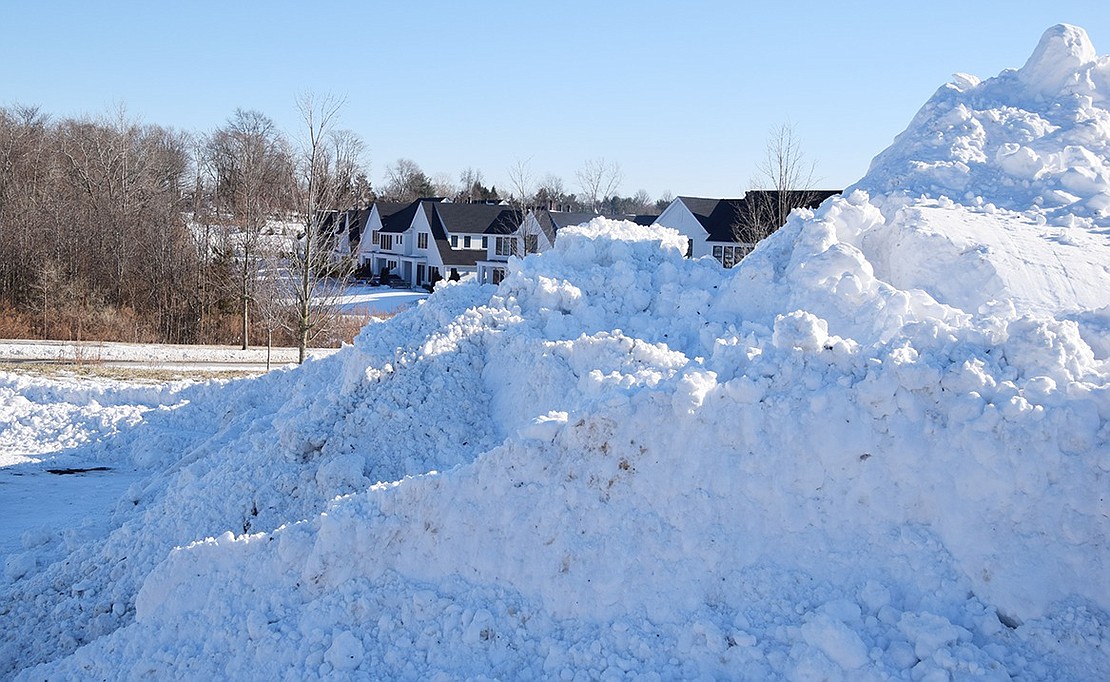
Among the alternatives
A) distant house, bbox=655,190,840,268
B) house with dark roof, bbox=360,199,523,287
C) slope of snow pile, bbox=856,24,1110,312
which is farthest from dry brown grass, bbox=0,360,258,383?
house with dark roof, bbox=360,199,523,287

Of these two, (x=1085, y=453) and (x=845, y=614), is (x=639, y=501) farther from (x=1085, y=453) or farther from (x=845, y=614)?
(x=1085, y=453)

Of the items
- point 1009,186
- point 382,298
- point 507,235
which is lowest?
point 382,298

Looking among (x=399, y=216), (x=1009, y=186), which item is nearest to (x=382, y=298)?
A: (x=399, y=216)

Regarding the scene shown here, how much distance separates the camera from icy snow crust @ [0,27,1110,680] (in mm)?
6051

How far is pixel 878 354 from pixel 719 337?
186cm

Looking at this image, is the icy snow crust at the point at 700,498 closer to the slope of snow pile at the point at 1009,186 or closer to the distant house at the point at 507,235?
the slope of snow pile at the point at 1009,186

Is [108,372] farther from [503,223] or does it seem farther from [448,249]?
[503,223]

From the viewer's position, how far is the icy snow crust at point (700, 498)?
19.9ft

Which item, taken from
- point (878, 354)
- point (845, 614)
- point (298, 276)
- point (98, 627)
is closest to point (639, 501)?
point (845, 614)

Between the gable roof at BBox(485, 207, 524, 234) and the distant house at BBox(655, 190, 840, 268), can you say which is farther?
the gable roof at BBox(485, 207, 524, 234)

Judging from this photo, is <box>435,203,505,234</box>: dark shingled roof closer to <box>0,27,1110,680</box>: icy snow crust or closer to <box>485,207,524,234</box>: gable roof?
<box>485,207,524,234</box>: gable roof

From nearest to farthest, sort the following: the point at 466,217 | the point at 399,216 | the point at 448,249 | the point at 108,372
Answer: the point at 108,372
the point at 448,249
the point at 466,217
the point at 399,216

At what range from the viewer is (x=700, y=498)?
686 centimetres

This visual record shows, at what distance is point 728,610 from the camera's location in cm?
633
